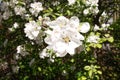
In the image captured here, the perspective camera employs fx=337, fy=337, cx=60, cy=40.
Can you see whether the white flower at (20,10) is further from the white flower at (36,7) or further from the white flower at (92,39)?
the white flower at (92,39)

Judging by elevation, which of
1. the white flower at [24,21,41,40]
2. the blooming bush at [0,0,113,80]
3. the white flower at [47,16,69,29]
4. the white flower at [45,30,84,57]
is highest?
the white flower at [47,16,69,29]

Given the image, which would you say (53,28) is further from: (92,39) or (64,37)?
(92,39)

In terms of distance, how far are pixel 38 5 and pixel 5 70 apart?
6.51ft

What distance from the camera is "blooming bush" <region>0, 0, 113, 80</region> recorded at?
3.68m

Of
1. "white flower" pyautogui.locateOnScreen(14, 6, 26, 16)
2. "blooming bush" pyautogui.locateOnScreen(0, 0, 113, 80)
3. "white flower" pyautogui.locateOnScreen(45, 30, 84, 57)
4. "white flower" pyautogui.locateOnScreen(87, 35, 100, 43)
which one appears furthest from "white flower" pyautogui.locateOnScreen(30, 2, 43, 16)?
"white flower" pyautogui.locateOnScreen(45, 30, 84, 57)

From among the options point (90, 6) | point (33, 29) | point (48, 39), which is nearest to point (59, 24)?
point (48, 39)

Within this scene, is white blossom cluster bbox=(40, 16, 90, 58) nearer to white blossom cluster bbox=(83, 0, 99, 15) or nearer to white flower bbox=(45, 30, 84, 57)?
white flower bbox=(45, 30, 84, 57)

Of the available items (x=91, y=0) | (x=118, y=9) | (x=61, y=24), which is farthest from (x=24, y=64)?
(x=118, y=9)

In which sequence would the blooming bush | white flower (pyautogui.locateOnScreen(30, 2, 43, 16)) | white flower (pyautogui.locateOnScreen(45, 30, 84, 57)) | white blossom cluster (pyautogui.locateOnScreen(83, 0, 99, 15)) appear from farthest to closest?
white blossom cluster (pyautogui.locateOnScreen(83, 0, 99, 15)), white flower (pyautogui.locateOnScreen(30, 2, 43, 16)), the blooming bush, white flower (pyautogui.locateOnScreen(45, 30, 84, 57))

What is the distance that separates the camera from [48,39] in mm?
3141

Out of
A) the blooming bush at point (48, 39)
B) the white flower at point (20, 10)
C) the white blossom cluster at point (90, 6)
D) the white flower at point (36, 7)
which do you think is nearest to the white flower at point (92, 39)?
the blooming bush at point (48, 39)

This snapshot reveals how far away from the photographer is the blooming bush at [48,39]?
3675mm

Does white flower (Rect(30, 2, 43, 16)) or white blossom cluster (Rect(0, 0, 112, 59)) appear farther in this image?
white flower (Rect(30, 2, 43, 16))

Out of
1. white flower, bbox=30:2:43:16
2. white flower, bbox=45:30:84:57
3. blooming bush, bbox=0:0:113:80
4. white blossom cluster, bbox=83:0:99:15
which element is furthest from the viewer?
white blossom cluster, bbox=83:0:99:15
